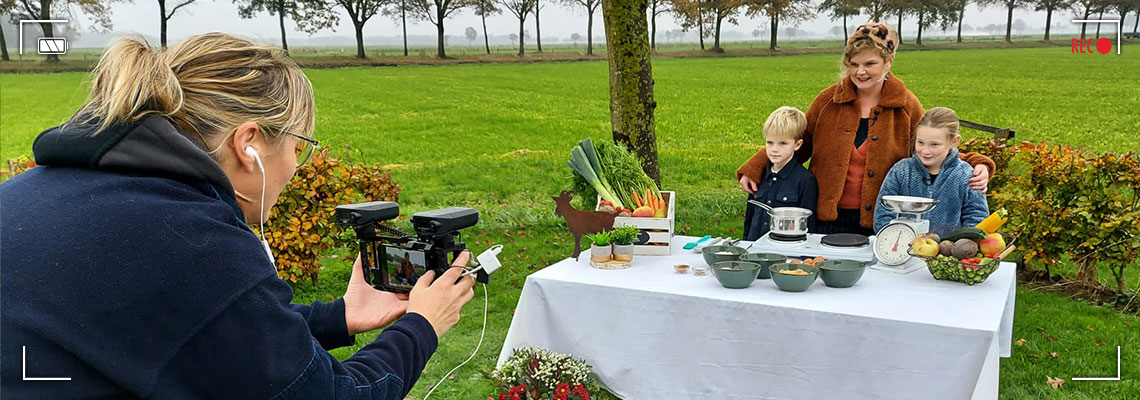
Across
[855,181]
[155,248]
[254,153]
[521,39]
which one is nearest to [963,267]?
[855,181]

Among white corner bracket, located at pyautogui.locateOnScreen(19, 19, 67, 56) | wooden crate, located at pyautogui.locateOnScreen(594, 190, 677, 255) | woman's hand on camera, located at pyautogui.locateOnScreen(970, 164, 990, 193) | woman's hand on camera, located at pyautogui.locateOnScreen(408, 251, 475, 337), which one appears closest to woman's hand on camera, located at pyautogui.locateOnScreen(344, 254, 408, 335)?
woman's hand on camera, located at pyautogui.locateOnScreen(408, 251, 475, 337)

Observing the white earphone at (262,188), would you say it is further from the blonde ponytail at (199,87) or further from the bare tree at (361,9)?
the bare tree at (361,9)

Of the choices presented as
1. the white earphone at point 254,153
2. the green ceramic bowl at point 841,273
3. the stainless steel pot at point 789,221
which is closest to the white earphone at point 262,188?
the white earphone at point 254,153

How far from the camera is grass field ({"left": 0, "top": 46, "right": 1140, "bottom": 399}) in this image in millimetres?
4438

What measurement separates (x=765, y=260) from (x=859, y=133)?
1.19 meters

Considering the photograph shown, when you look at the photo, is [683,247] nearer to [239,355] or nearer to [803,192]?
[803,192]

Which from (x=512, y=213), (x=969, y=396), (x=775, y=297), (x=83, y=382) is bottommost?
(x=512, y=213)

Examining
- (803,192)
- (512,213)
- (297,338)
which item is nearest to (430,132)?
(512,213)

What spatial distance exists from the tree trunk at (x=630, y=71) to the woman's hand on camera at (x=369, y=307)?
416 cm

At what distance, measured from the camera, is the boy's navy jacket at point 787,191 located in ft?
12.0

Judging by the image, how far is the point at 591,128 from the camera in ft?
48.5

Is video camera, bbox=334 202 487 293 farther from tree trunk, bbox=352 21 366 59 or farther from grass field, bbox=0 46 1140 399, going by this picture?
tree trunk, bbox=352 21 366 59

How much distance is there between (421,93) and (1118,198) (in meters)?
14.8

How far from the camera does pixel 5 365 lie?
1.07 m
